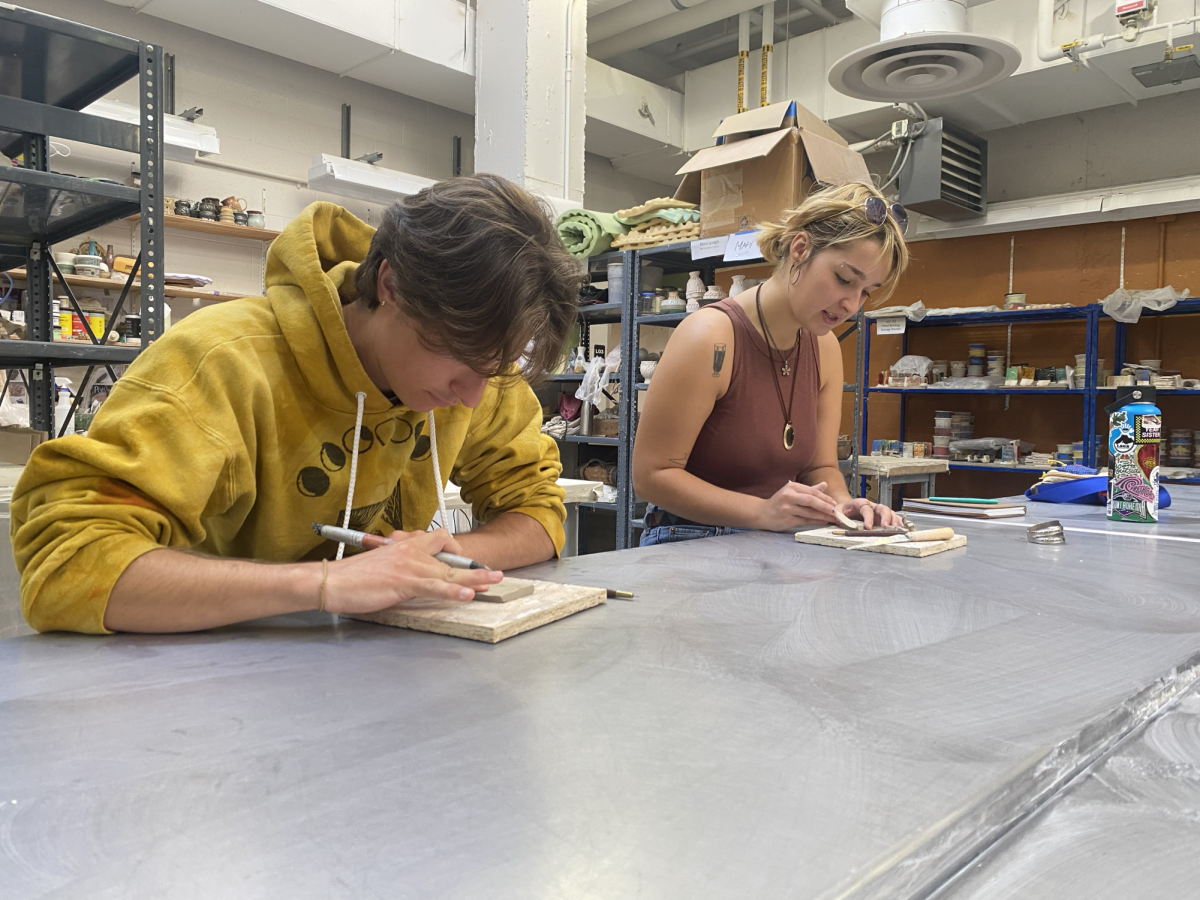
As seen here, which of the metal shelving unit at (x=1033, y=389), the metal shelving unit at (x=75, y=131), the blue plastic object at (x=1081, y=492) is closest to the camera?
the metal shelving unit at (x=75, y=131)

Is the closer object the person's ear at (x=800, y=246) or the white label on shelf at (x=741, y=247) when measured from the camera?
the person's ear at (x=800, y=246)

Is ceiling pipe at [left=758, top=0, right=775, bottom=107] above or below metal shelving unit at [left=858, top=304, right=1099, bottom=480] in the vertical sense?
above

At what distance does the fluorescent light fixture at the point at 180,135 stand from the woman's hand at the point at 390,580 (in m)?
4.85

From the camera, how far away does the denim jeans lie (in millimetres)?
1758

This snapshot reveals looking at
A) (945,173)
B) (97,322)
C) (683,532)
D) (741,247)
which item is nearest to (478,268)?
(683,532)

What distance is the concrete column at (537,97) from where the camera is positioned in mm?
4465

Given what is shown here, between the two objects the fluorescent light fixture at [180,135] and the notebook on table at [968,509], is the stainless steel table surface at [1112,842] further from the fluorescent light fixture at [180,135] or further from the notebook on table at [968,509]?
the fluorescent light fixture at [180,135]

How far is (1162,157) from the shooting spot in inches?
225

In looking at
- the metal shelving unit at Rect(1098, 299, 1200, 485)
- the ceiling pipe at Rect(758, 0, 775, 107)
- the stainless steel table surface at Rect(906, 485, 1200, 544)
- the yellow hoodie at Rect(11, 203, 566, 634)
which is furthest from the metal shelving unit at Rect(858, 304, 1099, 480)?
the yellow hoodie at Rect(11, 203, 566, 634)

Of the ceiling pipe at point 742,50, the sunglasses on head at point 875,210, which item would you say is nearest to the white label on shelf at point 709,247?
the sunglasses on head at point 875,210

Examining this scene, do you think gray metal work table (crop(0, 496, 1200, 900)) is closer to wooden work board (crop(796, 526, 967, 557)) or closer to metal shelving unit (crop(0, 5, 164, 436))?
wooden work board (crop(796, 526, 967, 557))

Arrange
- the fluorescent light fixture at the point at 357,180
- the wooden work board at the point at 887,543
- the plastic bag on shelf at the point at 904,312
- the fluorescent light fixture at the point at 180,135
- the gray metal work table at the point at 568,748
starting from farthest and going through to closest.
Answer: the plastic bag on shelf at the point at 904,312 < the fluorescent light fixture at the point at 357,180 < the fluorescent light fixture at the point at 180,135 < the wooden work board at the point at 887,543 < the gray metal work table at the point at 568,748

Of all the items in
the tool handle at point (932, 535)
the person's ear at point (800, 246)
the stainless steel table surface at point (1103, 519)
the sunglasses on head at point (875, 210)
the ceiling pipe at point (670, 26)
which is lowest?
the stainless steel table surface at point (1103, 519)

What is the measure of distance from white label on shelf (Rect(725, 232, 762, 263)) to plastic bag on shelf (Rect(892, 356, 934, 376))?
3.26 meters
